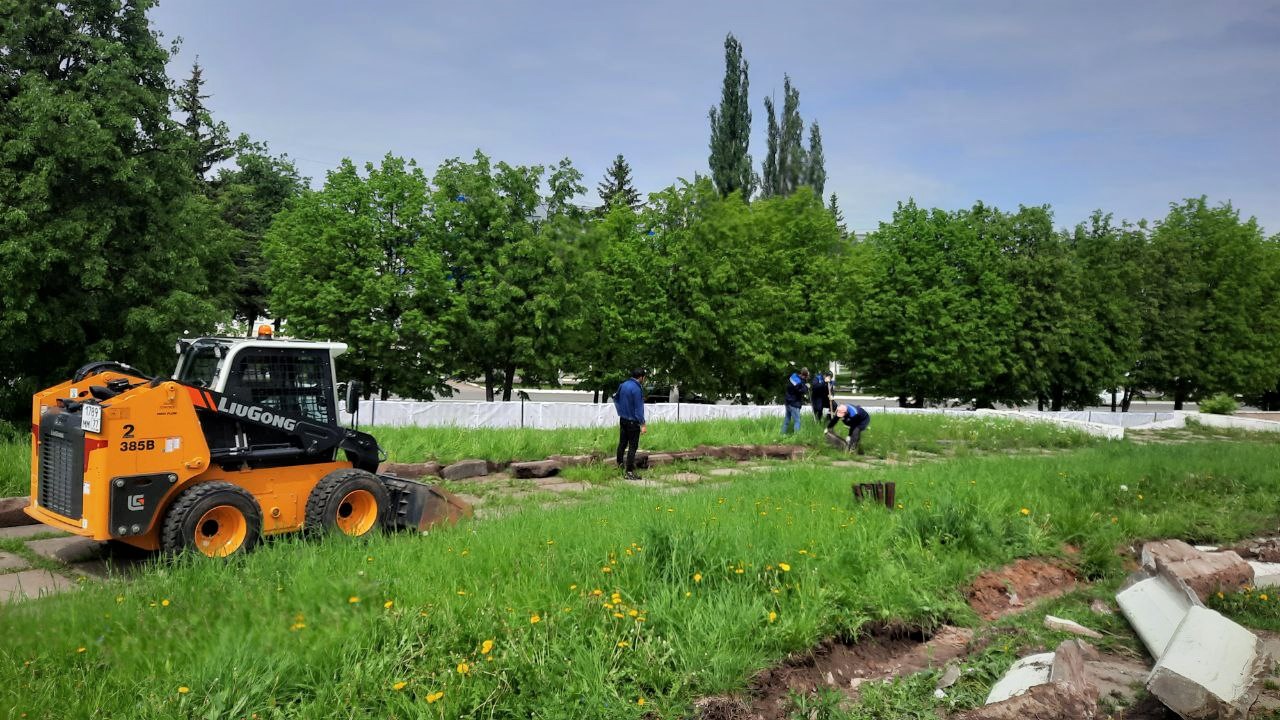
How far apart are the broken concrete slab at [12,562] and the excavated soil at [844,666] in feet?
22.4

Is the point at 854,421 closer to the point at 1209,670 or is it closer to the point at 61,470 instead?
the point at 1209,670

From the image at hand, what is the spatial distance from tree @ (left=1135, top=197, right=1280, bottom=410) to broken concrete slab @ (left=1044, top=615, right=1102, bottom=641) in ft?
130

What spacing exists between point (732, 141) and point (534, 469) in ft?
123

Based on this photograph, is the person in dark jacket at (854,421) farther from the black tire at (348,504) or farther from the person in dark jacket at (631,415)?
the black tire at (348,504)

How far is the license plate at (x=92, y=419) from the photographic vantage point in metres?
6.79

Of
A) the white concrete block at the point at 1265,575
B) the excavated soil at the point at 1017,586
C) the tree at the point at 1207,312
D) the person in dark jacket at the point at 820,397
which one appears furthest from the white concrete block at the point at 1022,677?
the tree at the point at 1207,312

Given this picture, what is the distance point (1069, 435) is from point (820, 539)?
18.5m

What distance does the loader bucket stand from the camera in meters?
8.62

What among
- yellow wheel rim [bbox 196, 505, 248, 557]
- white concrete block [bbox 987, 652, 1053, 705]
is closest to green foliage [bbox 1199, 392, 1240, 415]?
white concrete block [bbox 987, 652, 1053, 705]

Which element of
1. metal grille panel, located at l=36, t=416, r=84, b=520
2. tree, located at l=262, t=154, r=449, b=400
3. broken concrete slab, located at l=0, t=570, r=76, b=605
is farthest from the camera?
tree, located at l=262, t=154, r=449, b=400

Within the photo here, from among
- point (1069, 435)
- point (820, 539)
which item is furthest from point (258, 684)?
point (1069, 435)

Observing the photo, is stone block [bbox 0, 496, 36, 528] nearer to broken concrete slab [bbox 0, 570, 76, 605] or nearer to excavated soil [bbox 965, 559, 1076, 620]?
broken concrete slab [bbox 0, 570, 76, 605]

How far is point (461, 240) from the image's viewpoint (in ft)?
88.1

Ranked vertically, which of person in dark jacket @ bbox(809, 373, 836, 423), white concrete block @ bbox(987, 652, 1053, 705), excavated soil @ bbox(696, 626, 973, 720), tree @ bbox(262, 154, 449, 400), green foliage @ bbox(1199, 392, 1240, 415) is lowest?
excavated soil @ bbox(696, 626, 973, 720)
